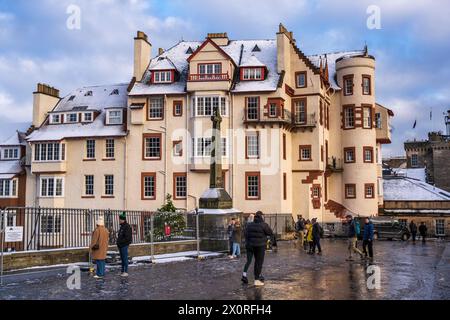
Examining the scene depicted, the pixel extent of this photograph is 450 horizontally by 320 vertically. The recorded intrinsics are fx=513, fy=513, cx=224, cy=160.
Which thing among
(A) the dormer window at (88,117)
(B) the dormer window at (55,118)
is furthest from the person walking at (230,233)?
(B) the dormer window at (55,118)

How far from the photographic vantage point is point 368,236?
21438 millimetres

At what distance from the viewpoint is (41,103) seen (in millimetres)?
47781

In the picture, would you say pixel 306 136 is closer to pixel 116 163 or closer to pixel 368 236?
pixel 116 163

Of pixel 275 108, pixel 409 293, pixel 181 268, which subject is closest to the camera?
pixel 409 293

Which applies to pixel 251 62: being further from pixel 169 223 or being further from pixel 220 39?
pixel 169 223

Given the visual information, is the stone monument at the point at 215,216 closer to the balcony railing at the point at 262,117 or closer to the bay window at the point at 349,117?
the balcony railing at the point at 262,117

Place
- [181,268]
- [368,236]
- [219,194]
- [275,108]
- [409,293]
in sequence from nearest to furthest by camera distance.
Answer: [409,293] → [181,268] → [368,236] → [219,194] → [275,108]

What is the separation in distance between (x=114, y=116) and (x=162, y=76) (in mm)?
5616

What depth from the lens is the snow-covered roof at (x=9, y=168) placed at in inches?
1825

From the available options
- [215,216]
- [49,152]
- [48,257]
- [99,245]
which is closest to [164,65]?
[49,152]

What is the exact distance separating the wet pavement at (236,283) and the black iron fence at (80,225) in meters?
1.89

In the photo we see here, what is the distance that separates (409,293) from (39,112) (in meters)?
41.8

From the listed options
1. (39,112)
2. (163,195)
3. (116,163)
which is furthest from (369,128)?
Result: (39,112)

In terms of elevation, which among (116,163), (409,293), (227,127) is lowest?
(409,293)
